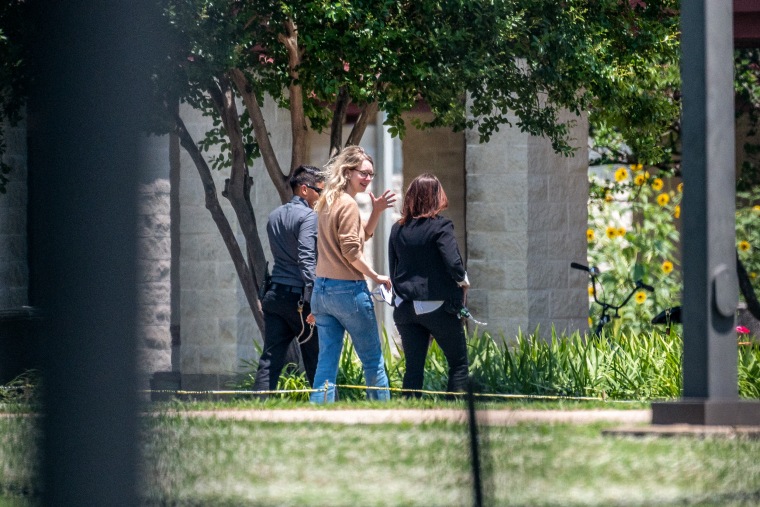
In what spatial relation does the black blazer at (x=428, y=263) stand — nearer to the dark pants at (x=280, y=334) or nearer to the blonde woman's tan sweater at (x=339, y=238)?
the blonde woman's tan sweater at (x=339, y=238)

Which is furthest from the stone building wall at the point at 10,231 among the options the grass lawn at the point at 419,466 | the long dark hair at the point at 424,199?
the grass lawn at the point at 419,466

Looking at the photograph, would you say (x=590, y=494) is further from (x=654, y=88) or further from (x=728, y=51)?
(x=654, y=88)

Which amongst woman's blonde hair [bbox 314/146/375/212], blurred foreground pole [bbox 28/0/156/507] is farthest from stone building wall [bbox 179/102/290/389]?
blurred foreground pole [bbox 28/0/156/507]

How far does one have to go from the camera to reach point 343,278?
7328mm

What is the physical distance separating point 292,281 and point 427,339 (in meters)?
0.97

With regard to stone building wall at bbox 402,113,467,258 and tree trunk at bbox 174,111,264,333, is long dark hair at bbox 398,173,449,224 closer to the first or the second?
tree trunk at bbox 174,111,264,333

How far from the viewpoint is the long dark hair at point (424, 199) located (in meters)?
7.70

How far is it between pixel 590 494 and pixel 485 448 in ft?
4.34

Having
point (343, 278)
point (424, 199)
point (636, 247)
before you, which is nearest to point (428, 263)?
point (424, 199)

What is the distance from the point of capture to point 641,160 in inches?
438

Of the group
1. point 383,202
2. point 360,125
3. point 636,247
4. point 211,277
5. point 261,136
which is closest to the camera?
point 383,202

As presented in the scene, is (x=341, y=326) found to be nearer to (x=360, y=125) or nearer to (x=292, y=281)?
(x=292, y=281)

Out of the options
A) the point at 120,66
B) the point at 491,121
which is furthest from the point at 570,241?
the point at 120,66

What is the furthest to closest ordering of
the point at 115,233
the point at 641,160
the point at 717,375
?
the point at 641,160
the point at 717,375
the point at 115,233
